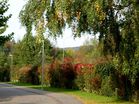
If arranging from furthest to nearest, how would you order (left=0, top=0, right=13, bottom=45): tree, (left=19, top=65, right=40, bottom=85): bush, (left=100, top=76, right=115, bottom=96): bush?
1. (left=19, top=65, right=40, bottom=85): bush
2. (left=0, top=0, right=13, bottom=45): tree
3. (left=100, top=76, right=115, bottom=96): bush

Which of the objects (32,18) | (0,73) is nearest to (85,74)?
(32,18)

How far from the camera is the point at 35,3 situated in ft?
58.8

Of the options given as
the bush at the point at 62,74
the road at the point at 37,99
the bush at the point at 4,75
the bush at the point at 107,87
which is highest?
the bush at the point at 4,75

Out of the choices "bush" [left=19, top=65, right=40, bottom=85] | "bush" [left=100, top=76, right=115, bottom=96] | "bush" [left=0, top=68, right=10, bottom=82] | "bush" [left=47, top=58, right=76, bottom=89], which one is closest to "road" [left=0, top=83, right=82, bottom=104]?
"bush" [left=100, top=76, right=115, bottom=96]

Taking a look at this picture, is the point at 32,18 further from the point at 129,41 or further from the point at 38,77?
the point at 38,77

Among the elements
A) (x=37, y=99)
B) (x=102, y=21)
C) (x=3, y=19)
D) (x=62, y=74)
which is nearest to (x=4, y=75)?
(x=62, y=74)

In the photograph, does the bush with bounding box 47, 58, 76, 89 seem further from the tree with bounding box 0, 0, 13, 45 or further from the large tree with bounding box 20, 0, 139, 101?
the large tree with bounding box 20, 0, 139, 101

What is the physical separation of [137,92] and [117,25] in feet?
20.5

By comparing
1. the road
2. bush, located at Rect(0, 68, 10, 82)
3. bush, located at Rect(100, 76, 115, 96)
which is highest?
bush, located at Rect(0, 68, 10, 82)

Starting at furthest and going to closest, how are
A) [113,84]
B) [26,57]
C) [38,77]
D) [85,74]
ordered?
[26,57] → [38,77] → [85,74] → [113,84]

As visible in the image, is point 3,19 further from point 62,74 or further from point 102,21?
point 102,21

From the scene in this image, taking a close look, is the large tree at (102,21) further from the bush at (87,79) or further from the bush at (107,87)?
the bush at (87,79)

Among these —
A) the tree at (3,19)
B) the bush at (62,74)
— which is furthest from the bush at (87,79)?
the tree at (3,19)

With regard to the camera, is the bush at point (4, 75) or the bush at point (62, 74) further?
the bush at point (4, 75)
